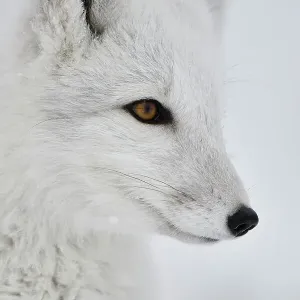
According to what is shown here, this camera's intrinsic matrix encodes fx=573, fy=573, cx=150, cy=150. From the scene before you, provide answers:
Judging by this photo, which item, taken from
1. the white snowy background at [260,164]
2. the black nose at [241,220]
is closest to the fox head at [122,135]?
the black nose at [241,220]

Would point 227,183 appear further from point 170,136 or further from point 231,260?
point 231,260

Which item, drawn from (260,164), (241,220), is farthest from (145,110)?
(260,164)

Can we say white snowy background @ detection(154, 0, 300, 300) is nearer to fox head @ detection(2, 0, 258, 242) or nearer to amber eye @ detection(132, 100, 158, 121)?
fox head @ detection(2, 0, 258, 242)

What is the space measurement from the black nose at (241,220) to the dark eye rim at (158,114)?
0.38 m

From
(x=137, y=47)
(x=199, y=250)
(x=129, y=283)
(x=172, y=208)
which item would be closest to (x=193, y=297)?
(x=199, y=250)

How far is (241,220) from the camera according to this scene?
1.79 meters

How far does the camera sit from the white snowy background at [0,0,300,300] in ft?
10.4

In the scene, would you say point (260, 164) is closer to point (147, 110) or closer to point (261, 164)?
point (261, 164)

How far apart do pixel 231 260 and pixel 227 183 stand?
5.40 ft

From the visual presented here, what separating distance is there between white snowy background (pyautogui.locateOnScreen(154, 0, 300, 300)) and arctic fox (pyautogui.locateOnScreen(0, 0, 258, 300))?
32.8 inches

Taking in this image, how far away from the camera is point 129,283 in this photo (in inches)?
79.8

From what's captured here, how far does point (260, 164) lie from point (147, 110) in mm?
2104

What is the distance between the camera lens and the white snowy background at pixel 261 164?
3.18 meters

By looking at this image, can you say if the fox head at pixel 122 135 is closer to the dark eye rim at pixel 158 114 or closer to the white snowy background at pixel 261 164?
the dark eye rim at pixel 158 114
